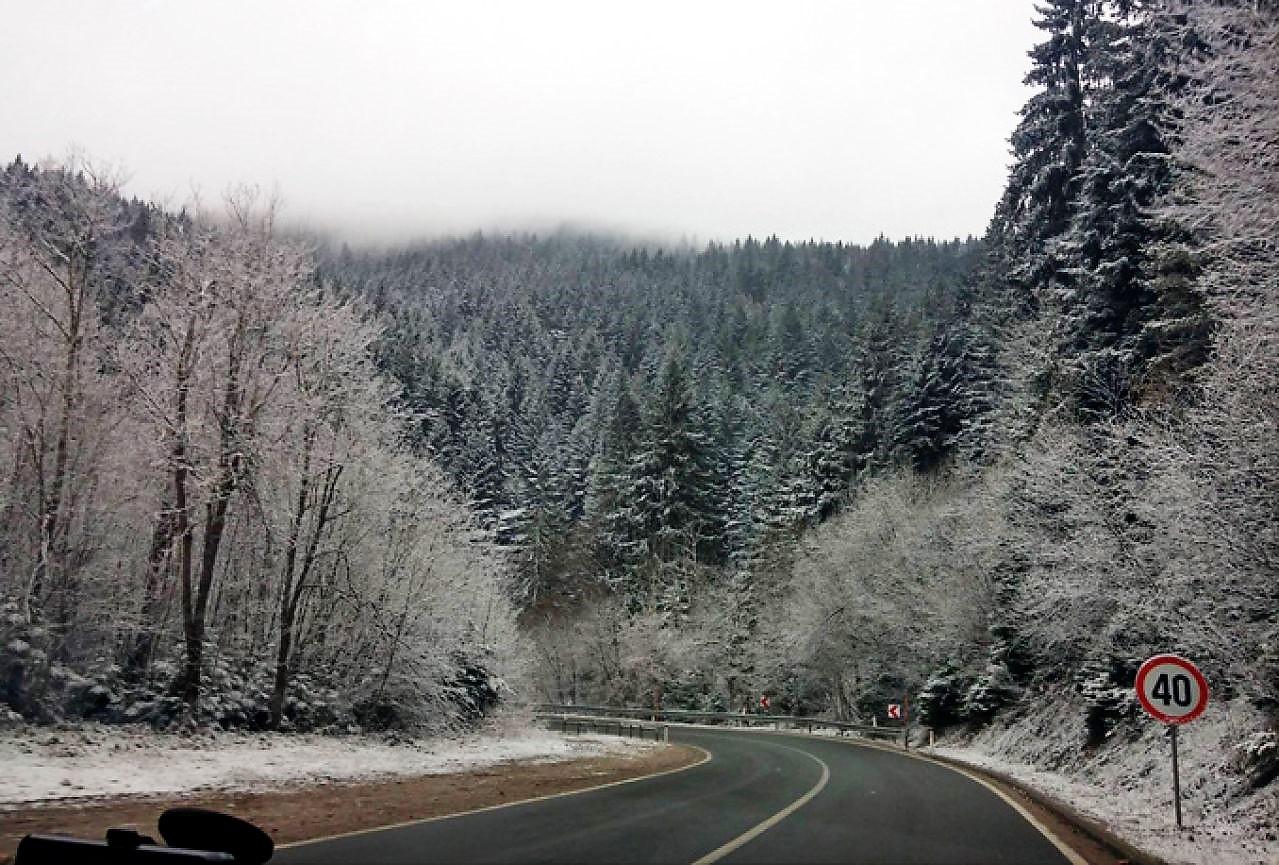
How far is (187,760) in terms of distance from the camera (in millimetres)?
18281

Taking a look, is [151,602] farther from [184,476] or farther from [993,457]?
[993,457]

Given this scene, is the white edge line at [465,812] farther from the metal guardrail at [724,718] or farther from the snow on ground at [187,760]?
the metal guardrail at [724,718]

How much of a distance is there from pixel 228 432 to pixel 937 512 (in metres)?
37.5

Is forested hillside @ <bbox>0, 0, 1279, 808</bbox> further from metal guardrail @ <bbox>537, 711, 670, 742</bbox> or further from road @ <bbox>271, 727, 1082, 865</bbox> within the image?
metal guardrail @ <bbox>537, 711, 670, 742</bbox>

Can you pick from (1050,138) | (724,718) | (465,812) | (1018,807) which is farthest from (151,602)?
(724,718)

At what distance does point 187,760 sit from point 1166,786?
18.1 metres

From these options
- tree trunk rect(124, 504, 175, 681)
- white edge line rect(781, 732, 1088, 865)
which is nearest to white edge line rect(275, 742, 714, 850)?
white edge line rect(781, 732, 1088, 865)

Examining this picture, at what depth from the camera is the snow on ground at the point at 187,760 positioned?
15078 millimetres

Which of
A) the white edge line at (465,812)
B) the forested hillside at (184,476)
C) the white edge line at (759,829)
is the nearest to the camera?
the white edge line at (759,829)

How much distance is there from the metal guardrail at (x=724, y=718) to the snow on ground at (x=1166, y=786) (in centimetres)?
2020

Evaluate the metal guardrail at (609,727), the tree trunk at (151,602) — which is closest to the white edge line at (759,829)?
the tree trunk at (151,602)

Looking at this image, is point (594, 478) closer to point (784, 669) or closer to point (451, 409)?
point (451, 409)

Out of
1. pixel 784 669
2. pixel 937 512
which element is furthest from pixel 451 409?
pixel 937 512

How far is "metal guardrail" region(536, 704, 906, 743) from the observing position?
49219 mm
